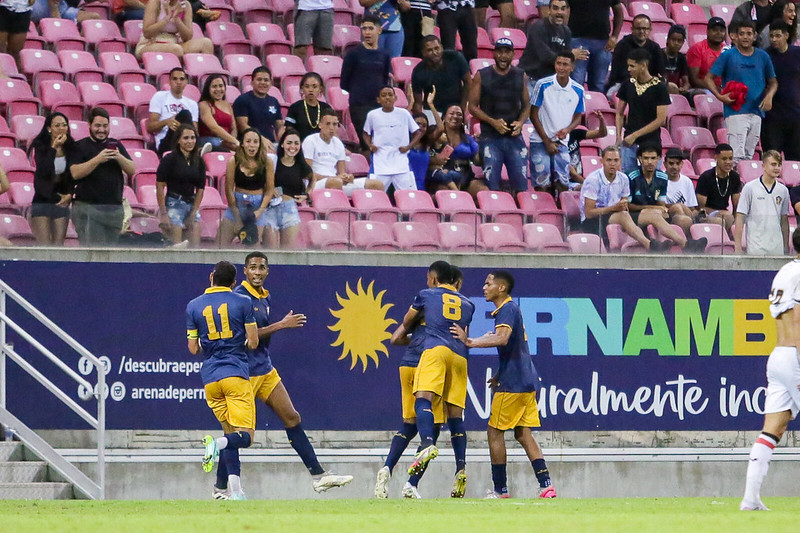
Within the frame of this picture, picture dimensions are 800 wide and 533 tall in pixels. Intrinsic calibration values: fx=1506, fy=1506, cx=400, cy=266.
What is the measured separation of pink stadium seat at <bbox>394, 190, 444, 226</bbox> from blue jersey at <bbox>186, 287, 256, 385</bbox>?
135 inches

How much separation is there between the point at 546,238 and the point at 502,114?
2.31 m

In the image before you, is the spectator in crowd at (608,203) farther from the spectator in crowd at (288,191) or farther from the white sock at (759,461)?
the white sock at (759,461)

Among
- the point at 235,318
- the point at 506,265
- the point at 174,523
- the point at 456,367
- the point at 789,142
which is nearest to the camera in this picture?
the point at 174,523

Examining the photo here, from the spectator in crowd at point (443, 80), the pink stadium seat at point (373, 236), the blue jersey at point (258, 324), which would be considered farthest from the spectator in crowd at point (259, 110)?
the blue jersey at point (258, 324)

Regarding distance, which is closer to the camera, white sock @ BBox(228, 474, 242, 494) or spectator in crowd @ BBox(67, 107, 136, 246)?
white sock @ BBox(228, 474, 242, 494)

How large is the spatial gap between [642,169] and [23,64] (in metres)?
7.35

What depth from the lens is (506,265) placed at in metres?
15.4

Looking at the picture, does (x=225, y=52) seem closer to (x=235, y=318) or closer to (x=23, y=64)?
(x=23, y=64)

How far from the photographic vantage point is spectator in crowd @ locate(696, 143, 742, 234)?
1688cm

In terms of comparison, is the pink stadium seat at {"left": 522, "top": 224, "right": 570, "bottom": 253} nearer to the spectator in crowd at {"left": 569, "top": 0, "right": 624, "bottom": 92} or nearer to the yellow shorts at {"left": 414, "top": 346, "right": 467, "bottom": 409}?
the yellow shorts at {"left": 414, "top": 346, "right": 467, "bottom": 409}

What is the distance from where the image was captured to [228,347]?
12281mm

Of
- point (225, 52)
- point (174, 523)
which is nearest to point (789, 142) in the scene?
point (225, 52)

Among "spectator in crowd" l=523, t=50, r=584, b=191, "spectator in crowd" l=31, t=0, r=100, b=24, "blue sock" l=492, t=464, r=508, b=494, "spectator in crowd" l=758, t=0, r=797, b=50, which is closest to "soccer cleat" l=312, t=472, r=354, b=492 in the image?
"blue sock" l=492, t=464, r=508, b=494

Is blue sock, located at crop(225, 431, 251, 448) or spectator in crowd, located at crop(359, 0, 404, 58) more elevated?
spectator in crowd, located at crop(359, 0, 404, 58)
